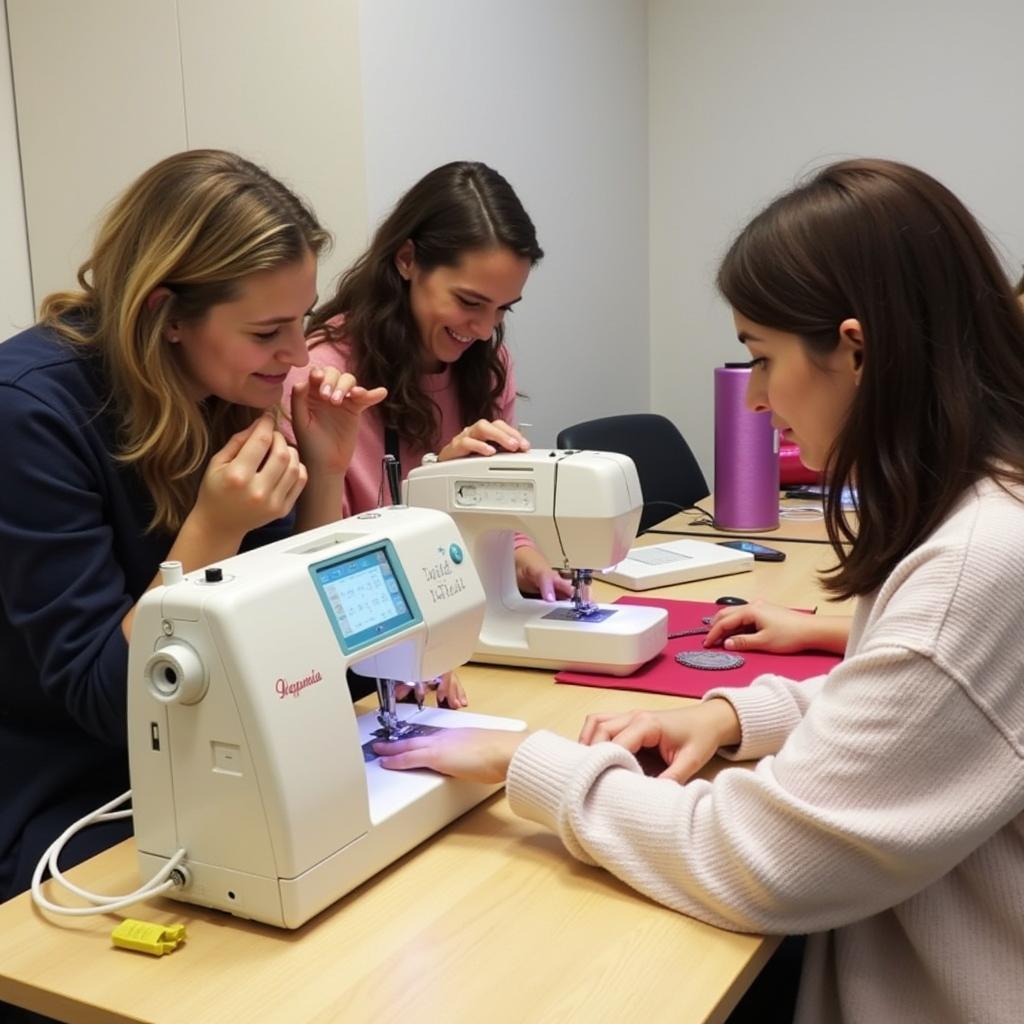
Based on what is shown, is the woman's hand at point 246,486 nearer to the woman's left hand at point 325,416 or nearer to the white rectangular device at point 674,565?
the woman's left hand at point 325,416

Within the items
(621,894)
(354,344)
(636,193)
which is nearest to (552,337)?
(636,193)

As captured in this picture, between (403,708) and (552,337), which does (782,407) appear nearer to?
(403,708)

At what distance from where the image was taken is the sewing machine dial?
1589mm

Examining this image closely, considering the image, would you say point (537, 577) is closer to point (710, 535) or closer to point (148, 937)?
point (710, 535)

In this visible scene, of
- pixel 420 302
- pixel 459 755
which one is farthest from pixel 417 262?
pixel 459 755

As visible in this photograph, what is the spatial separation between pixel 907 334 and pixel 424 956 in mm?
661

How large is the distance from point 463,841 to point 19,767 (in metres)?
0.56

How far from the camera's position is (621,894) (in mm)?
1041

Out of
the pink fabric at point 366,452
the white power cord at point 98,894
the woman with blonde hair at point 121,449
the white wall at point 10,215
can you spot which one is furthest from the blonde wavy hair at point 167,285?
the white wall at point 10,215

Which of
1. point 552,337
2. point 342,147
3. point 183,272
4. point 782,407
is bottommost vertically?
point 552,337

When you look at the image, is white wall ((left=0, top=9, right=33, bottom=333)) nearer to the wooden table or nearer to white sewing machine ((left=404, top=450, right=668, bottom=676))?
white sewing machine ((left=404, top=450, right=668, bottom=676))

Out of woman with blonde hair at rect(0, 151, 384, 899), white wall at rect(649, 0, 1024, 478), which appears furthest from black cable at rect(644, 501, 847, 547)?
woman with blonde hair at rect(0, 151, 384, 899)

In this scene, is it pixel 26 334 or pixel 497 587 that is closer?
pixel 26 334

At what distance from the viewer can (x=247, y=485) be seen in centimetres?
129
